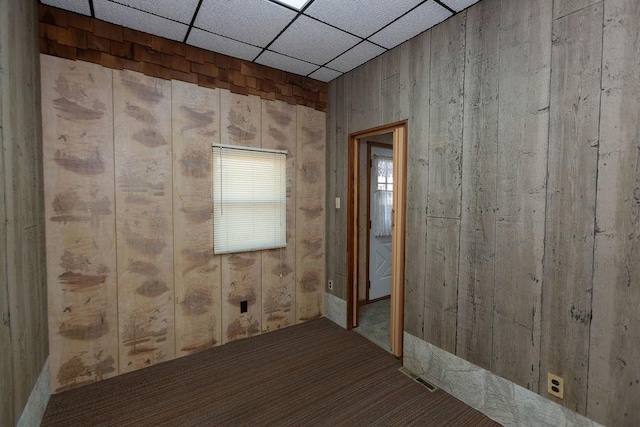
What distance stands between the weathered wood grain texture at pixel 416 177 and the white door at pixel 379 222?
1456 mm

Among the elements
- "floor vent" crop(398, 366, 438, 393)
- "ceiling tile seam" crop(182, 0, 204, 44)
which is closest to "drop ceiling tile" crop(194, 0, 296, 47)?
"ceiling tile seam" crop(182, 0, 204, 44)

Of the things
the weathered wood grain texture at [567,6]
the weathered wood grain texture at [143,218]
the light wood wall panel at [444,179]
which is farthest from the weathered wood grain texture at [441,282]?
the weathered wood grain texture at [143,218]

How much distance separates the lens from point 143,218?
2.46 meters

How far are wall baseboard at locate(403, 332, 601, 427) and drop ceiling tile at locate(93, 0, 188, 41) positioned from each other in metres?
3.29

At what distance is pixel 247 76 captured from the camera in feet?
9.59

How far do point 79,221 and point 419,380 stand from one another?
3.00m

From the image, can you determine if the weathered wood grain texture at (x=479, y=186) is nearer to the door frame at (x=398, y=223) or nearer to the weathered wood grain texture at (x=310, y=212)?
the door frame at (x=398, y=223)

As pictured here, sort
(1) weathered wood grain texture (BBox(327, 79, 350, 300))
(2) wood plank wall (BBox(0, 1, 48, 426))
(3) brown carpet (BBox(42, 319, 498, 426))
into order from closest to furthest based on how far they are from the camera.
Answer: (2) wood plank wall (BBox(0, 1, 48, 426)) < (3) brown carpet (BBox(42, 319, 498, 426)) < (1) weathered wood grain texture (BBox(327, 79, 350, 300))

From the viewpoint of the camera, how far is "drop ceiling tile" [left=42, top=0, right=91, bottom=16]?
202 cm

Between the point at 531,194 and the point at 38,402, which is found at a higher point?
the point at 531,194

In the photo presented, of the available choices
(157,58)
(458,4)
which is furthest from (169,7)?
(458,4)

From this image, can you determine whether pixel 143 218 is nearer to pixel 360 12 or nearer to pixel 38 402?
pixel 38 402

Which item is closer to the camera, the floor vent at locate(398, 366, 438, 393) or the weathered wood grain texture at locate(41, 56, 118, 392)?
the weathered wood grain texture at locate(41, 56, 118, 392)

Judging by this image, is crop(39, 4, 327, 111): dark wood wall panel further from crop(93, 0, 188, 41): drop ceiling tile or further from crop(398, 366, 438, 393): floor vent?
crop(398, 366, 438, 393): floor vent
